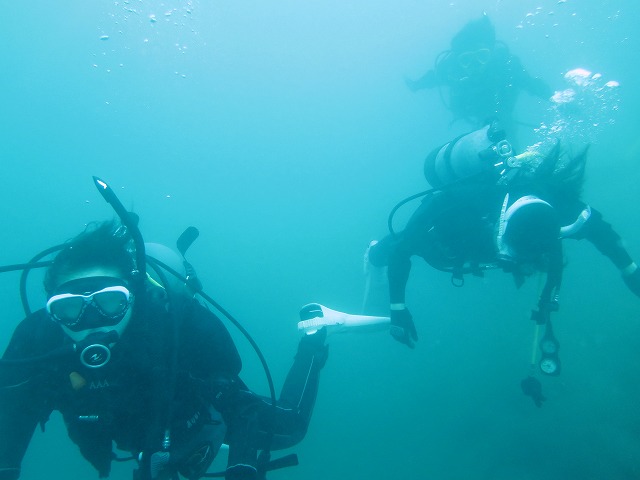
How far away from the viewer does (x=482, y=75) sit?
37.6ft

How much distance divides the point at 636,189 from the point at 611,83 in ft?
26.7

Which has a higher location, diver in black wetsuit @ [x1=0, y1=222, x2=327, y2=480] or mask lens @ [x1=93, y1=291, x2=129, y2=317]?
mask lens @ [x1=93, y1=291, x2=129, y2=317]

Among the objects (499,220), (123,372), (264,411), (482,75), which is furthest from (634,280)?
(482,75)

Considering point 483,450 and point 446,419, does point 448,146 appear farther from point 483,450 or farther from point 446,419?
point 446,419

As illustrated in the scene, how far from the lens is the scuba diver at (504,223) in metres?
4.23

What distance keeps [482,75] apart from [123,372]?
1170 centimetres

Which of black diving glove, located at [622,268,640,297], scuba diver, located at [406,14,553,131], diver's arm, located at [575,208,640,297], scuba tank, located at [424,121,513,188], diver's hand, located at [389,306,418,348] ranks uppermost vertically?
scuba diver, located at [406,14,553,131]

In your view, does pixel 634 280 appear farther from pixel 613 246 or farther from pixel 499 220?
pixel 499 220

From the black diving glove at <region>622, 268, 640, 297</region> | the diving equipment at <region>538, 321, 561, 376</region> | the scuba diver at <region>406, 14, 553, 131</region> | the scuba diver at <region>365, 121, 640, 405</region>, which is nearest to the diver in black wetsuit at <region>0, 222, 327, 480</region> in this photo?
the scuba diver at <region>365, 121, 640, 405</region>

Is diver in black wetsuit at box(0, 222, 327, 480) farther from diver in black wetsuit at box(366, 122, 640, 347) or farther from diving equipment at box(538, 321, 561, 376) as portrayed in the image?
diving equipment at box(538, 321, 561, 376)

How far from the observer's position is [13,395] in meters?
3.09

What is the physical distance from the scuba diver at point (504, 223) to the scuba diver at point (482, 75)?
278 inches

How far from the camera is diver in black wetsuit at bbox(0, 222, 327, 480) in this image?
2893 millimetres

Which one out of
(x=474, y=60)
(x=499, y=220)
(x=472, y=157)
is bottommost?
(x=499, y=220)
